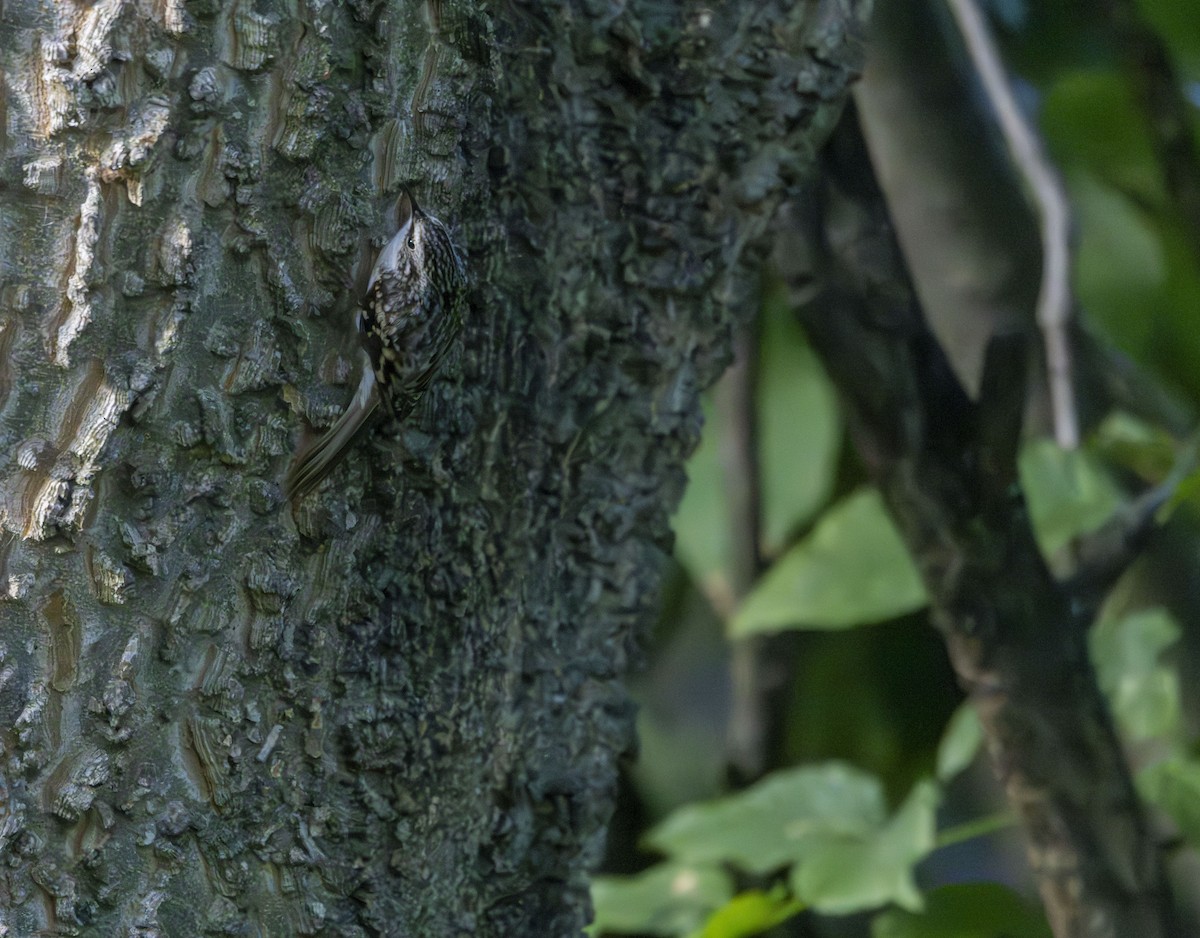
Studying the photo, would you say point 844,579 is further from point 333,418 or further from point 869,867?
point 333,418

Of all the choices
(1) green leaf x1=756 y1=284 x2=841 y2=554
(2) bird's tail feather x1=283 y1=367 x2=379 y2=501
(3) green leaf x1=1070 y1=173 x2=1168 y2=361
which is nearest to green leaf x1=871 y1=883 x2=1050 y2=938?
(1) green leaf x1=756 y1=284 x2=841 y2=554

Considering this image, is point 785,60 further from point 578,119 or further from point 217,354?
point 217,354

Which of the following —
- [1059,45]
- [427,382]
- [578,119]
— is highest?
[1059,45]

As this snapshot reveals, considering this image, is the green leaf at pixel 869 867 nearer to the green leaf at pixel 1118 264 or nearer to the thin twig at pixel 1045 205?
the thin twig at pixel 1045 205

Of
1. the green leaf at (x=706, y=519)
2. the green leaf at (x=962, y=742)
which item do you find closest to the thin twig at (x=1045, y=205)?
the green leaf at (x=962, y=742)

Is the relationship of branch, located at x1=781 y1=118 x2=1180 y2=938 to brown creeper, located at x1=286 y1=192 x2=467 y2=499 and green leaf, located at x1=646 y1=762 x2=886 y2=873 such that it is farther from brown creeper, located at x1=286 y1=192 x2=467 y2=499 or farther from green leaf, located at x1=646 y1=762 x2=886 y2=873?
brown creeper, located at x1=286 y1=192 x2=467 y2=499

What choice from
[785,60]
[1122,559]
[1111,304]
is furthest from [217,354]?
[1111,304]
